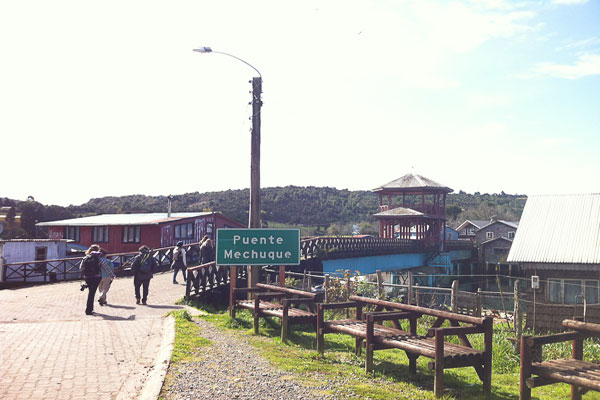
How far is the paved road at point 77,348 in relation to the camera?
242 inches

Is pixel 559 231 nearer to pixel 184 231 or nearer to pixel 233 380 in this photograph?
pixel 233 380

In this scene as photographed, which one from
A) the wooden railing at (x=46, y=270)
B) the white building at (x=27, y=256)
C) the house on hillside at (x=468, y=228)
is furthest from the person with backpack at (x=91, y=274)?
the house on hillside at (x=468, y=228)

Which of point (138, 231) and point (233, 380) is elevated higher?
point (138, 231)

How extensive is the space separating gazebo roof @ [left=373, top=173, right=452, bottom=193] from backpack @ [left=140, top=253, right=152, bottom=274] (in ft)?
129

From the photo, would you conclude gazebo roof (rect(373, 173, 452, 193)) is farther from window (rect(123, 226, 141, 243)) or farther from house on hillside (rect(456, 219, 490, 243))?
window (rect(123, 226, 141, 243))

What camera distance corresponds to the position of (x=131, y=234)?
105ft

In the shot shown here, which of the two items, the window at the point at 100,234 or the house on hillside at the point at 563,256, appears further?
the window at the point at 100,234

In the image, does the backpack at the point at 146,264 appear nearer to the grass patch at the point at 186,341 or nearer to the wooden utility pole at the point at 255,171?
the wooden utility pole at the point at 255,171

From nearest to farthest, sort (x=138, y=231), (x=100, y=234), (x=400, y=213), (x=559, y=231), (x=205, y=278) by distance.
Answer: (x=205, y=278) < (x=559, y=231) < (x=138, y=231) < (x=100, y=234) < (x=400, y=213)

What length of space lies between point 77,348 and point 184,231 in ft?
84.6

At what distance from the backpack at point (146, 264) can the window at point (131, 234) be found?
1772cm

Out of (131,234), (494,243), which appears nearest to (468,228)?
(494,243)

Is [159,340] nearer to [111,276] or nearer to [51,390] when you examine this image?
[51,390]

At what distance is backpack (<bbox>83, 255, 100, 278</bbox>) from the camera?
41.0ft
